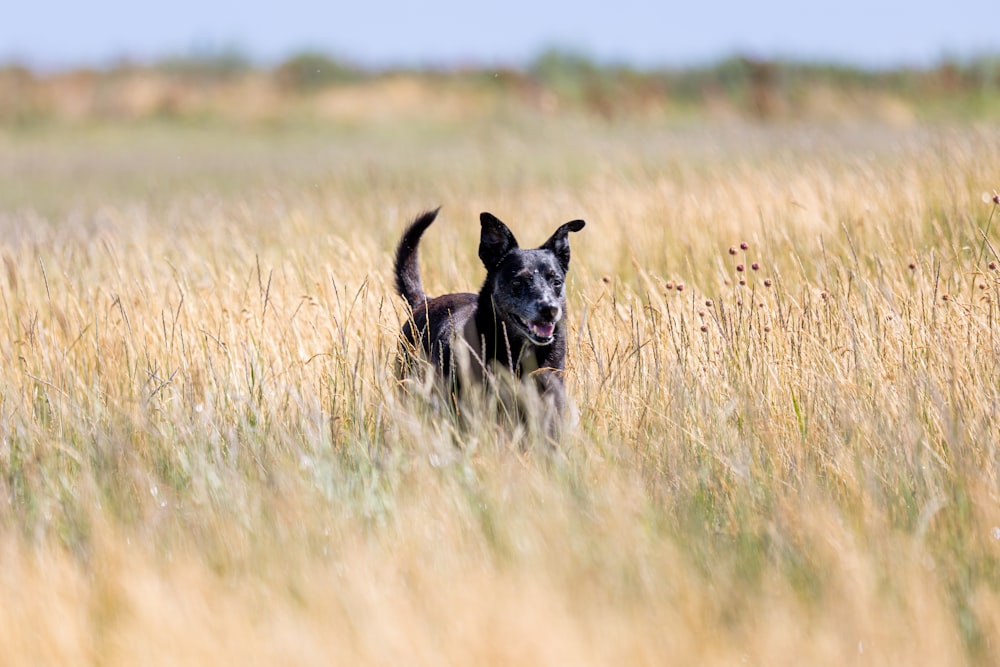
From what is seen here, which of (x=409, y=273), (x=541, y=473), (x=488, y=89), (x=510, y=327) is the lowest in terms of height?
(x=541, y=473)

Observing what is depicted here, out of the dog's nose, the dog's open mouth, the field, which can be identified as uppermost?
the dog's nose

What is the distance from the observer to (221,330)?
514cm

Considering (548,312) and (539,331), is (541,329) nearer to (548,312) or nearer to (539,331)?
(539,331)

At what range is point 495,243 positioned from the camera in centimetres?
468

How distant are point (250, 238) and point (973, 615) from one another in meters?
5.61

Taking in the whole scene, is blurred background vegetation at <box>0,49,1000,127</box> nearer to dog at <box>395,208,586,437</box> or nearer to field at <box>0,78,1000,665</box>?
field at <box>0,78,1000,665</box>

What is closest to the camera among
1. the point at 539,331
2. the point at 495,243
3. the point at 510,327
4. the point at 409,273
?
the point at 539,331

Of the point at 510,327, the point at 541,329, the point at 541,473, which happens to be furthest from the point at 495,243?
the point at 541,473

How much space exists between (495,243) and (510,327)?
0.40 meters

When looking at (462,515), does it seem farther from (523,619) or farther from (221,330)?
(221,330)

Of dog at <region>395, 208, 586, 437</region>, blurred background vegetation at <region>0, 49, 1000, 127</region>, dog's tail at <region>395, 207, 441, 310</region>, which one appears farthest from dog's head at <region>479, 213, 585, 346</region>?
blurred background vegetation at <region>0, 49, 1000, 127</region>

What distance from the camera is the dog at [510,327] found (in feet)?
14.0

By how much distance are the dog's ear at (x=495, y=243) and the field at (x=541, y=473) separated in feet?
1.83

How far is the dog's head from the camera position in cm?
428
